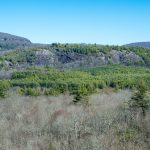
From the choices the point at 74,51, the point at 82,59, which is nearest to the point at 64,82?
the point at 82,59

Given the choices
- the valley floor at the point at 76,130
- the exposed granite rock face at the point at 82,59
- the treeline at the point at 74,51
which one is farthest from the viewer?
the treeline at the point at 74,51

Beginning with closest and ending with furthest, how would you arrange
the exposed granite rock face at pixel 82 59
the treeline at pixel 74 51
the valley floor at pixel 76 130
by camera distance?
1. the valley floor at pixel 76 130
2. the exposed granite rock face at pixel 82 59
3. the treeline at pixel 74 51

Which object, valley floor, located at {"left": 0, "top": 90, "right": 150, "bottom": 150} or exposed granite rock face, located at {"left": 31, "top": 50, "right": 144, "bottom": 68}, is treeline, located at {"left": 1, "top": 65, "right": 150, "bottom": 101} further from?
exposed granite rock face, located at {"left": 31, "top": 50, "right": 144, "bottom": 68}

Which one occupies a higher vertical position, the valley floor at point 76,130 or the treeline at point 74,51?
the treeline at point 74,51

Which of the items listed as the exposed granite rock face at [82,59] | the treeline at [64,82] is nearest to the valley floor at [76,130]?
the treeline at [64,82]

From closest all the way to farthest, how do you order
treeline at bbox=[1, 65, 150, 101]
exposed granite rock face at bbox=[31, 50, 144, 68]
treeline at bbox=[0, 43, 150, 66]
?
treeline at bbox=[1, 65, 150, 101] < exposed granite rock face at bbox=[31, 50, 144, 68] < treeline at bbox=[0, 43, 150, 66]

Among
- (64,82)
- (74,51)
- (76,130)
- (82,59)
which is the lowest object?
(64,82)

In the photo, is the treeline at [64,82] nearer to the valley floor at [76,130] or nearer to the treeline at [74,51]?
the valley floor at [76,130]

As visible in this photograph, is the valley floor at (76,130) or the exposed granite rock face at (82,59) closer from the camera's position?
the valley floor at (76,130)

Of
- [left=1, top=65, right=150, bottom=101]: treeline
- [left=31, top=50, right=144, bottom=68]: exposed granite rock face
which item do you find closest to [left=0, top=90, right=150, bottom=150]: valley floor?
[left=1, top=65, right=150, bottom=101]: treeline

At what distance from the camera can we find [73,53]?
132 metres

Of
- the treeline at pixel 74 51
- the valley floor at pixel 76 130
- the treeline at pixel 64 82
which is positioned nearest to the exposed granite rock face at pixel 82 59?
the treeline at pixel 74 51

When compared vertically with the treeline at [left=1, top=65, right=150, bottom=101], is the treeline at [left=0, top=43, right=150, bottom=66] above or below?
above

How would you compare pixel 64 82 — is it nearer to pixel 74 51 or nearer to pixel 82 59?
pixel 82 59
